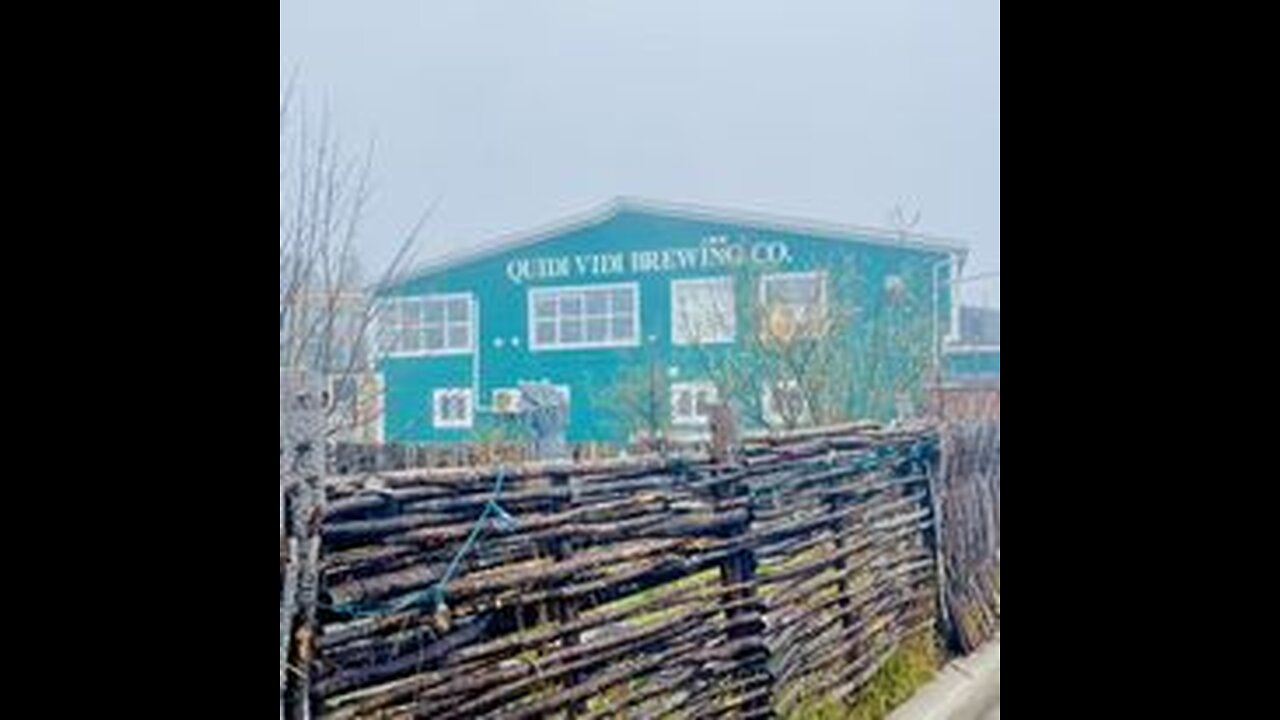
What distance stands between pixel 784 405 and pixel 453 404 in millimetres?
442

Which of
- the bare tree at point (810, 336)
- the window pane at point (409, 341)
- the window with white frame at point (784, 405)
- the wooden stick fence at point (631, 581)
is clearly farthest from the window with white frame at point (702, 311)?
the window pane at point (409, 341)

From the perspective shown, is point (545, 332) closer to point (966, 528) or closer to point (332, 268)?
point (332, 268)

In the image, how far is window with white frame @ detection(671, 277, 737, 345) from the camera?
185 centimetres

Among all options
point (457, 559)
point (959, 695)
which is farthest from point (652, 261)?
point (959, 695)

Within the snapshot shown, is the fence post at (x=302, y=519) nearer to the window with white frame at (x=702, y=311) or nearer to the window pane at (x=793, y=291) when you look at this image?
the window with white frame at (x=702, y=311)

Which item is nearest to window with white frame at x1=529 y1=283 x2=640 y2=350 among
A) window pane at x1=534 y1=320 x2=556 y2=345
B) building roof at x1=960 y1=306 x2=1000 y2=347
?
window pane at x1=534 y1=320 x2=556 y2=345

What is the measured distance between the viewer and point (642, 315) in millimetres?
1847

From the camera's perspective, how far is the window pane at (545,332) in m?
1.84

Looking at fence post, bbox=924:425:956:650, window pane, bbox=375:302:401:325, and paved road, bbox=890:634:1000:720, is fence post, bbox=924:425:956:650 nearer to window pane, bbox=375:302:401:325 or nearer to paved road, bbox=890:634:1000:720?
paved road, bbox=890:634:1000:720
